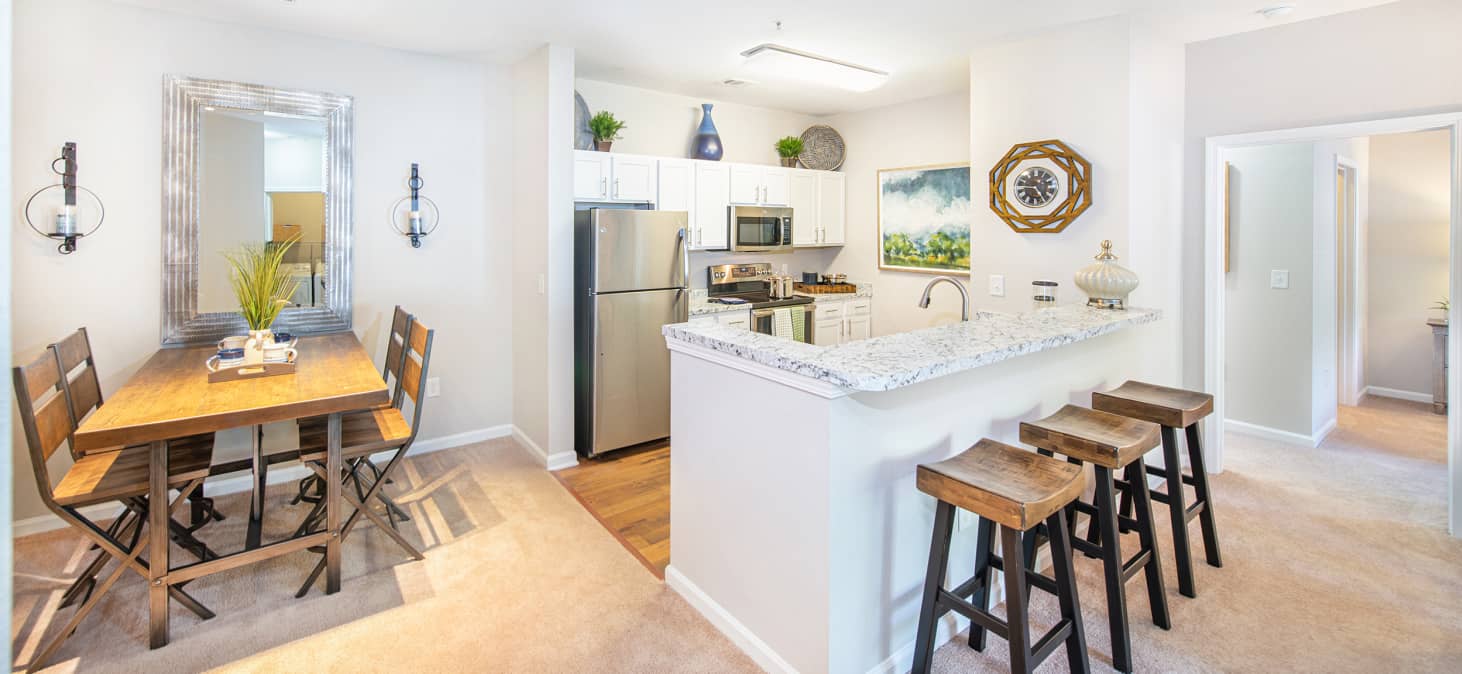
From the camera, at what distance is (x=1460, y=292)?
285 centimetres

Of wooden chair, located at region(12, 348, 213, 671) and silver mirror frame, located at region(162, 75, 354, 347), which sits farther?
silver mirror frame, located at region(162, 75, 354, 347)

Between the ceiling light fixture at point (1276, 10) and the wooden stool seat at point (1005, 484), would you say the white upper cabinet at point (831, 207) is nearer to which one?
the ceiling light fixture at point (1276, 10)

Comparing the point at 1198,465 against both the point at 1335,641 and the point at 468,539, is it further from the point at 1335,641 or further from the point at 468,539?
the point at 468,539

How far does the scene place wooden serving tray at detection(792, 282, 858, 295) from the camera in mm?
5484

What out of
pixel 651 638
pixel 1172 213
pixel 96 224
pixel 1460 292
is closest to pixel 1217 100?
pixel 1172 213

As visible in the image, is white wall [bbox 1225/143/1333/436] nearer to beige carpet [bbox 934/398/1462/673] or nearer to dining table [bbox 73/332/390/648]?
beige carpet [bbox 934/398/1462/673]

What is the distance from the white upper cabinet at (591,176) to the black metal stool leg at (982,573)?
294 cm

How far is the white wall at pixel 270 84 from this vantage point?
292 centimetres

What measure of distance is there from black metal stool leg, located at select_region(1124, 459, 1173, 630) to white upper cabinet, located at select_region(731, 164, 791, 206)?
3.27 metres

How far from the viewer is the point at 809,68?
3.85m

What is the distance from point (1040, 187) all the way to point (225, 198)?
396 centimetres

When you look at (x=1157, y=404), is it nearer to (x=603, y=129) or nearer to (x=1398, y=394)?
(x=603, y=129)

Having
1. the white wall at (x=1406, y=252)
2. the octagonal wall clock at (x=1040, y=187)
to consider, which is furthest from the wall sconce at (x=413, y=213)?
the white wall at (x=1406, y=252)

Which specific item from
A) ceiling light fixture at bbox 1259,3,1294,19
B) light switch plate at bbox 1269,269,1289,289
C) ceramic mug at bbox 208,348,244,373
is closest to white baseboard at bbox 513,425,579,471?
ceramic mug at bbox 208,348,244,373
